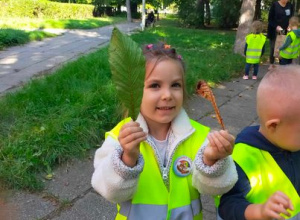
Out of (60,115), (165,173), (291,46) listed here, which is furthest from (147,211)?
(291,46)

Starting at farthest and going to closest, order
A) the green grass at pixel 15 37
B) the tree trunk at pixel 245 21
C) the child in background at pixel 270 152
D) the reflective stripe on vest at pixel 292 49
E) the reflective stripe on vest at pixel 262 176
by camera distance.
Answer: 1. the green grass at pixel 15 37
2. the tree trunk at pixel 245 21
3. the reflective stripe on vest at pixel 292 49
4. the reflective stripe on vest at pixel 262 176
5. the child in background at pixel 270 152

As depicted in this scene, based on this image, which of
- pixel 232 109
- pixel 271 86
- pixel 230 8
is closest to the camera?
pixel 271 86

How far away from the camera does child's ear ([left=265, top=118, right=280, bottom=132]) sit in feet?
4.21

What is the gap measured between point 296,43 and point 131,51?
674 centimetres

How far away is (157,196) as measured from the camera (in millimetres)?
1551

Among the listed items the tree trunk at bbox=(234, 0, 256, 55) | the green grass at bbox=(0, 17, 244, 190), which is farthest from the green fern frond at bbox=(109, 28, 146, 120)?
the tree trunk at bbox=(234, 0, 256, 55)

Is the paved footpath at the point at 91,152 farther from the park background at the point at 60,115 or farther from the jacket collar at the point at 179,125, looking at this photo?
the jacket collar at the point at 179,125

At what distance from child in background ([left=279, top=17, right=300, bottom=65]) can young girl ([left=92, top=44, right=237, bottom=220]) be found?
5.81 meters

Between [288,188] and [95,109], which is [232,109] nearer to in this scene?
[95,109]

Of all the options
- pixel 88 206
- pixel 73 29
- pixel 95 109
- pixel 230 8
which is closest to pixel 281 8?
pixel 95 109

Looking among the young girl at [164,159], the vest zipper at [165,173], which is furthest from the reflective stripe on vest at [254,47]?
the vest zipper at [165,173]

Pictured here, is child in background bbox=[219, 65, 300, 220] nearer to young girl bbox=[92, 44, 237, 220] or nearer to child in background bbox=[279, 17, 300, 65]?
young girl bbox=[92, 44, 237, 220]

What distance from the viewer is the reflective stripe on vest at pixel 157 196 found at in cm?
154

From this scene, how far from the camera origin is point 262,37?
283 inches
